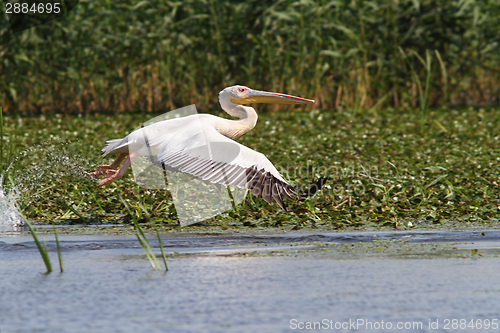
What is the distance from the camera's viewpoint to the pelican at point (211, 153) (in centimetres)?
475

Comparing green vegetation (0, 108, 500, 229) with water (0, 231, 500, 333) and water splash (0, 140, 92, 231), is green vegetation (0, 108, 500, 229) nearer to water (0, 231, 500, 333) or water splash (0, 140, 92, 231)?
water splash (0, 140, 92, 231)

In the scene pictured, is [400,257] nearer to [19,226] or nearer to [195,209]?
[195,209]

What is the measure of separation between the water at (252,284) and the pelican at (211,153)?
0.37m

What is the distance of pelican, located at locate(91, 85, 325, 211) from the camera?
4.75m

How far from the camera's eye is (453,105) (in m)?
12.5

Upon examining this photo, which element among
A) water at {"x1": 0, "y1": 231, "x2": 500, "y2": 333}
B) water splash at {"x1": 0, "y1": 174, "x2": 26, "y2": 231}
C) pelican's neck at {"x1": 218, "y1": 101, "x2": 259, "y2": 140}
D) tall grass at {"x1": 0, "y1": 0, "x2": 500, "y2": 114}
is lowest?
water at {"x1": 0, "y1": 231, "x2": 500, "y2": 333}

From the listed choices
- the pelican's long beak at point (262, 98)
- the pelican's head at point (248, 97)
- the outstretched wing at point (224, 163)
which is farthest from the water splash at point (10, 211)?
the pelican's long beak at point (262, 98)

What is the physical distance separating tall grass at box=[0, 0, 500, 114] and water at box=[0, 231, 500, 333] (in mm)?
6682

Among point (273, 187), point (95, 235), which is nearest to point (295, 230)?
point (273, 187)

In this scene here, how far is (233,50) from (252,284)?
8.41 metres

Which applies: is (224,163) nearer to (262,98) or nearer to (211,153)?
(211,153)

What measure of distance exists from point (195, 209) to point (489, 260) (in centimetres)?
247

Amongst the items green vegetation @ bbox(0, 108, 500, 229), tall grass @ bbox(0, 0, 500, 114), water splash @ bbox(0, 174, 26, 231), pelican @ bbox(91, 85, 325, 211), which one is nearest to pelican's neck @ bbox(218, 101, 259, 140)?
pelican @ bbox(91, 85, 325, 211)

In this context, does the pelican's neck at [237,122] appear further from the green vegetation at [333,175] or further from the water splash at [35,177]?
the water splash at [35,177]
